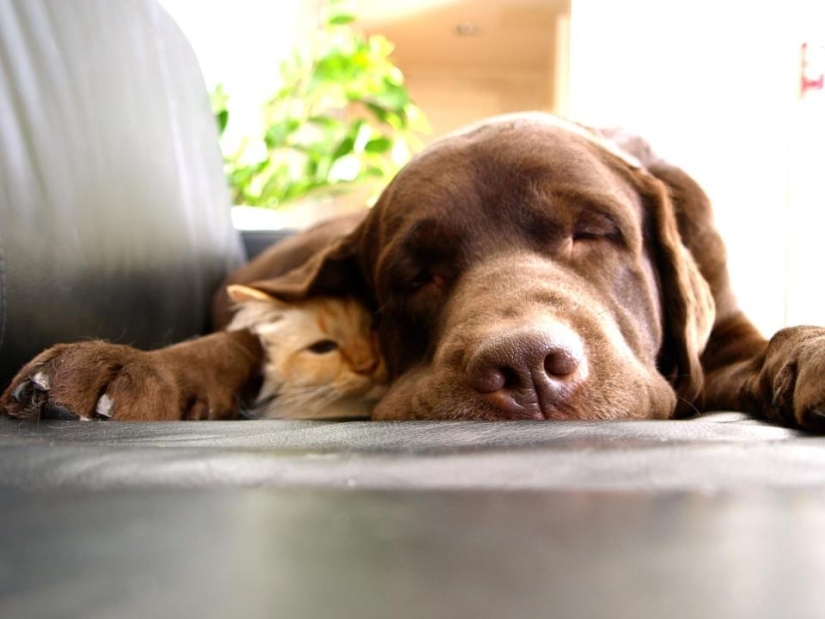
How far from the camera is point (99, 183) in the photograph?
1615mm

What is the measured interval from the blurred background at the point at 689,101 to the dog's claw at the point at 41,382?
1.59 meters

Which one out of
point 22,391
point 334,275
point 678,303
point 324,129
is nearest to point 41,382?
point 22,391

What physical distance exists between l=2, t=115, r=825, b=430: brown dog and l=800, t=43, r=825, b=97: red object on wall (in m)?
0.89

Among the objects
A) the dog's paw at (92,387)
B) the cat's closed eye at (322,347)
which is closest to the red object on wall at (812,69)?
the cat's closed eye at (322,347)

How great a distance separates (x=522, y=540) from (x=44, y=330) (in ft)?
3.60

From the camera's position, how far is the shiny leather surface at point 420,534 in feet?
1.50

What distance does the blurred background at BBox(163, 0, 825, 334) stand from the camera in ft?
8.27

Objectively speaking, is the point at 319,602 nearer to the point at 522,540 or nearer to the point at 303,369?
the point at 522,540

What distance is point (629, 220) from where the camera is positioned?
4.92 feet

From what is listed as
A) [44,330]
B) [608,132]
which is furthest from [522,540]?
[608,132]

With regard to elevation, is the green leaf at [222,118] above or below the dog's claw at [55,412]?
below

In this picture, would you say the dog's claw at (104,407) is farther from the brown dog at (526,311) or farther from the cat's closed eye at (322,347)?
the cat's closed eye at (322,347)

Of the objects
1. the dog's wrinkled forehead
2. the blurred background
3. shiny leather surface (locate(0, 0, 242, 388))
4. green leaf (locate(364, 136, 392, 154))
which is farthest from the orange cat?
green leaf (locate(364, 136, 392, 154))

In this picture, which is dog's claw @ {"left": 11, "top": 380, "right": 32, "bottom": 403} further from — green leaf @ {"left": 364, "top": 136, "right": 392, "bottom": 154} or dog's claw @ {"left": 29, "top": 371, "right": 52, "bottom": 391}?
green leaf @ {"left": 364, "top": 136, "right": 392, "bottom": 154}
